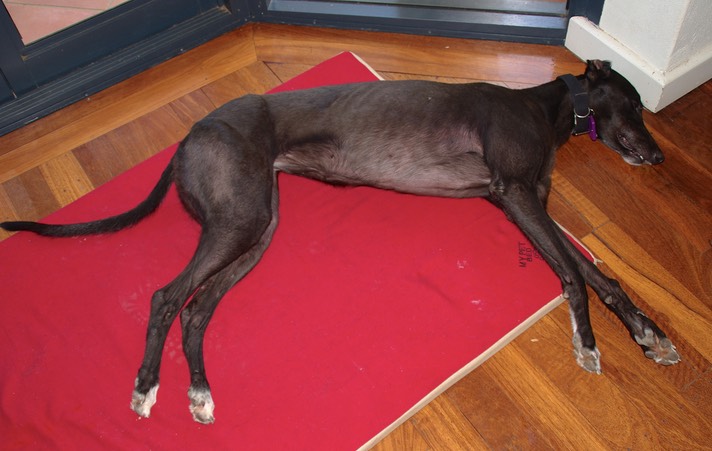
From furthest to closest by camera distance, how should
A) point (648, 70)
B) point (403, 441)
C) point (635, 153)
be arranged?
point (648, 70) < point (635, 153) < point (403, 441)

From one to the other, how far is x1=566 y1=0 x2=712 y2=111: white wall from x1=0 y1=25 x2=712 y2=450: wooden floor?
0.14 m

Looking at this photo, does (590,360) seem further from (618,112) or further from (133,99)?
(133,99)

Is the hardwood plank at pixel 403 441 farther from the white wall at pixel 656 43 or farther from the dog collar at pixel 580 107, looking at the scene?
the white wall at pixel 656 43

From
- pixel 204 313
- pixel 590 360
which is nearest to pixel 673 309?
pixel 590 360

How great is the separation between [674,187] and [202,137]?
2.19 meters

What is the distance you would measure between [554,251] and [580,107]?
72 centimetres

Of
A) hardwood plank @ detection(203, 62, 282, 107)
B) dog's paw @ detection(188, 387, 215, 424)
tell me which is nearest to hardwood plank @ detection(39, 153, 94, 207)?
hardwood plank @ detection(203, 62, 282, 107)

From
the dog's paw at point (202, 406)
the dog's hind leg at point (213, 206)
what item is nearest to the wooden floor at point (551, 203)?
the dog's paw at point (202, 406)

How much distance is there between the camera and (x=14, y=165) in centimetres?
355

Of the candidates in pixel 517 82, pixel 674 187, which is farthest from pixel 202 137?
pixel 674 187

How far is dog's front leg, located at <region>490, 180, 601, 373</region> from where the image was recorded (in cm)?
276

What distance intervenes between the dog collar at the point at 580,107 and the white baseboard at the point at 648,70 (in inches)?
25.1

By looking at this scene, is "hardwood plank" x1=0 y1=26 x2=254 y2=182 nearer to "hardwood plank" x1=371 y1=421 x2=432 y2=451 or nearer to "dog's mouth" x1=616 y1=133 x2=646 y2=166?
"dog's mouth" x1=616 y1=133 x2=646 y2=166

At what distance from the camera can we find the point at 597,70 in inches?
123
